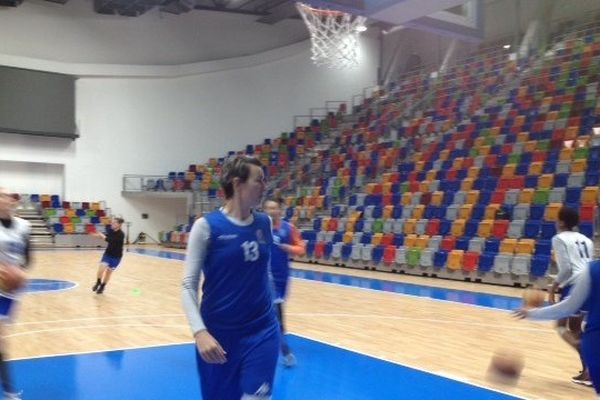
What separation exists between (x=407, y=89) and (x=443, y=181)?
9710 mm

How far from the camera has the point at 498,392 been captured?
16.4 ft

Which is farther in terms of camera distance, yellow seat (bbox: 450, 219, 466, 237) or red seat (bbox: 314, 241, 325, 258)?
red seat (bbox: 314, 241, 325, 258)

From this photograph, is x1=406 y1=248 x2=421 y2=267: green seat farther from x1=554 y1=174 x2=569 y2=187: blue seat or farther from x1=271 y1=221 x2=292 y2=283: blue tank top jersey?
x1=271 y1=221 x2=292 y2=283: blue tank top jersey

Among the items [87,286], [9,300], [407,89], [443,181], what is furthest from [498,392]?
[407,89]

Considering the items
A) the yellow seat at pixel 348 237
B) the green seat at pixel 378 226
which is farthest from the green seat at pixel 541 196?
the yellow seat at pixel 348 237

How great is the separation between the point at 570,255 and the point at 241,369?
11.2 ft

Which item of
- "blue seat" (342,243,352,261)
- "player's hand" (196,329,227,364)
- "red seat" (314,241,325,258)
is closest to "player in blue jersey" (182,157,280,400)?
"player's hand" (196,329,227,364)

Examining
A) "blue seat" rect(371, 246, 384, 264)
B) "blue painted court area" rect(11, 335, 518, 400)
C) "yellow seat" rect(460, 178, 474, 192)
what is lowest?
"blue painted court area" rect(11, 335, 518, 400)

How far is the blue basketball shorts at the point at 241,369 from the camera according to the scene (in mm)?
2658

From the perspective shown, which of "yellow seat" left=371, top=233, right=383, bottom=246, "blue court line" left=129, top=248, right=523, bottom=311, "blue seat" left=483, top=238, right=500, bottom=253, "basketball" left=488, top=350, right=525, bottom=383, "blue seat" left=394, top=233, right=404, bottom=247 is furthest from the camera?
"yellow seat" left=371, top=233, right=383, bottom=246

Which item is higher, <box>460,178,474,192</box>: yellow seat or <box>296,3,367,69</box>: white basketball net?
<box>296,3,367,69</box>: white basketball net

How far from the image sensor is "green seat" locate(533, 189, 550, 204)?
1314 centimetres

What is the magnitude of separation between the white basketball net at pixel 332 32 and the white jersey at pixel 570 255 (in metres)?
9.13

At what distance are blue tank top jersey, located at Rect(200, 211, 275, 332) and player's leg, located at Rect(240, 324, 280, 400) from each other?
0.20 ft
